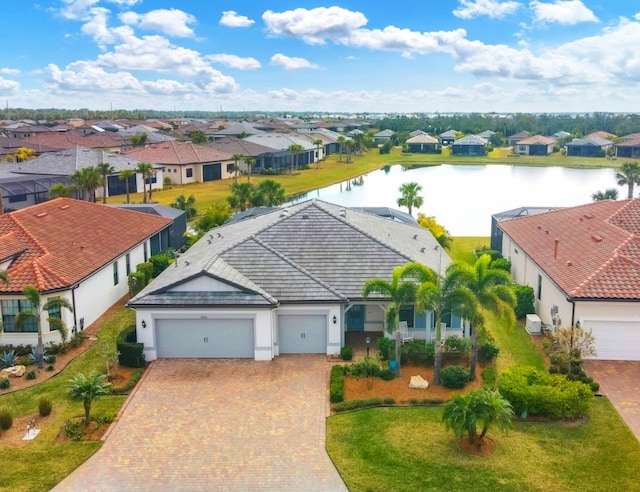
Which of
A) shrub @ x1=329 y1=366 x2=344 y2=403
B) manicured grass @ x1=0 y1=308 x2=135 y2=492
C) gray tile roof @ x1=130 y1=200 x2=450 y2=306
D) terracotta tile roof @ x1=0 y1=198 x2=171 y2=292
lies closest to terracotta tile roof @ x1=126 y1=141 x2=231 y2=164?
terracotta tile roof @ x1=0 y1=198 x2=171 y2=292

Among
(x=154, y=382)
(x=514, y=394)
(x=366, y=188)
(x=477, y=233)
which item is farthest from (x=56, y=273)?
(x=366, y=188)

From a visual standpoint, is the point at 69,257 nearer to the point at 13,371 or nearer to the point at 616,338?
the point at 13,371

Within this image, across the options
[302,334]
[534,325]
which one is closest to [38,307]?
[302,334]

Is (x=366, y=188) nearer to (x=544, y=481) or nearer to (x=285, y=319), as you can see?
(x=285, y=319)

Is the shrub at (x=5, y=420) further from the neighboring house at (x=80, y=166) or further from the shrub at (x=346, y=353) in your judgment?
the neighboring house at (x=80, y=166)

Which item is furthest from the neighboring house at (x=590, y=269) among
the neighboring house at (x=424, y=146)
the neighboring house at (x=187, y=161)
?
the neighboring house at (x=424, y=146)

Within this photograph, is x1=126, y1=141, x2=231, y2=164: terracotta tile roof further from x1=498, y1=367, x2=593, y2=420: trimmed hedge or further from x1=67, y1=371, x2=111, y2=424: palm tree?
x1=498, y1=367, x2=593, y2=420: trimmed hedge
